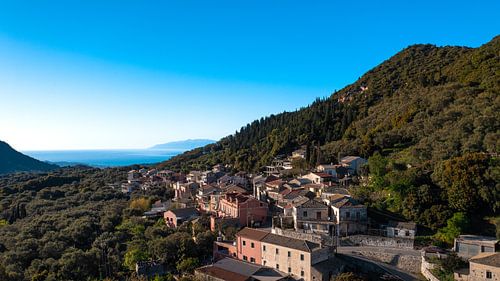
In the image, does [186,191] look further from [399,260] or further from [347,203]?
[399,260]

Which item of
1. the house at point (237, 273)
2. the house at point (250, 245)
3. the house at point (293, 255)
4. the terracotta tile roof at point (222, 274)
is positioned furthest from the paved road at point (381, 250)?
the terracotta tile roof at point (222, 274)

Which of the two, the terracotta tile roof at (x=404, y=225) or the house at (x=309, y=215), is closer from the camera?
the terracotta tile roof at (x=404, y=225)

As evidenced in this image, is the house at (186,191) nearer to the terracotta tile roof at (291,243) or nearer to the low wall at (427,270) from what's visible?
the terracotta tile roof at (291,243)

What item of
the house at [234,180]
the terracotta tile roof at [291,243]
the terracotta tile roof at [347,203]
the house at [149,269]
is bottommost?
the house at [149,269]

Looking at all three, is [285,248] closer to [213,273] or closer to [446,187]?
[213,273]

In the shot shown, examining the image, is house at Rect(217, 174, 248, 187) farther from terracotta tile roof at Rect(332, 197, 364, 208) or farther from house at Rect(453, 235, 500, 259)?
house at Rect(453, 235, 500, 259)

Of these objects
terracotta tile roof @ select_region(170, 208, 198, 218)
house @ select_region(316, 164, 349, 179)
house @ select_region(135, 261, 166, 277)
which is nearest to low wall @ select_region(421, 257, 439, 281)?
house @ select_region(135, 261, 166, 277)

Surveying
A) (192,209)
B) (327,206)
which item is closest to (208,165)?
(192,209)
